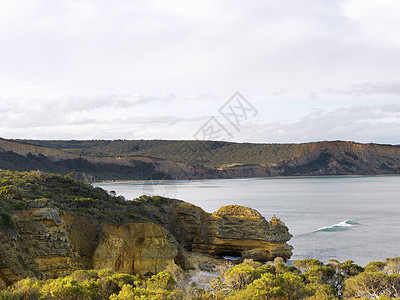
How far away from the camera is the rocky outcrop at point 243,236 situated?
26719 mm

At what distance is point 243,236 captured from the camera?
1081 inches

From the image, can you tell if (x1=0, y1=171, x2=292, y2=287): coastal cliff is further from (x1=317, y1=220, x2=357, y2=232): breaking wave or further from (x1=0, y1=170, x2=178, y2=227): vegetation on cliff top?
(x1=317, y1=220, x2=357, y2=232): breaking wave

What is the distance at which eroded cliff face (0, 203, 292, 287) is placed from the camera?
1532 cm

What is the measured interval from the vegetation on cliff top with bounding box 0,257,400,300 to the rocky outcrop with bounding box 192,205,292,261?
574 cm

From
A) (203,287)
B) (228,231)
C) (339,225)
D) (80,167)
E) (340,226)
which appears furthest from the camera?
(80,167)

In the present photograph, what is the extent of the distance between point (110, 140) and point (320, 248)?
142 meters

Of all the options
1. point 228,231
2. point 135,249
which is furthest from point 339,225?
point 135,249

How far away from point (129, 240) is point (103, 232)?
1.54m

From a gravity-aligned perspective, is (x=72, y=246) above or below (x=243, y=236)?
above

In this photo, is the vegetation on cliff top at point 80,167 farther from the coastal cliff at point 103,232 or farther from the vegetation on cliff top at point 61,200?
the vegetation on cliff top at point 61,200

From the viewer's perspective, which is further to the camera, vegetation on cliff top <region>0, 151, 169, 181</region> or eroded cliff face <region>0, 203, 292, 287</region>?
vegetation on cliff top <region>0, 151, 169, 181</region>

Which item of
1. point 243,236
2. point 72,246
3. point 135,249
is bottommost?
point 243,236

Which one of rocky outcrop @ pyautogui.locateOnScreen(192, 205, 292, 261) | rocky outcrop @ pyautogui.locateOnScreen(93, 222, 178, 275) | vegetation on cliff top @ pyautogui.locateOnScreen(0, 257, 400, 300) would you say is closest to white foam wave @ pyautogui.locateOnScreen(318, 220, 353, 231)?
rocky outcrop @ pyautogui.locateOnScreen(192, 205, 292, 261)

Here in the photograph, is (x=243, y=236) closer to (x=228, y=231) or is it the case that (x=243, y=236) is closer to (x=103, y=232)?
(x=228, y=231)
